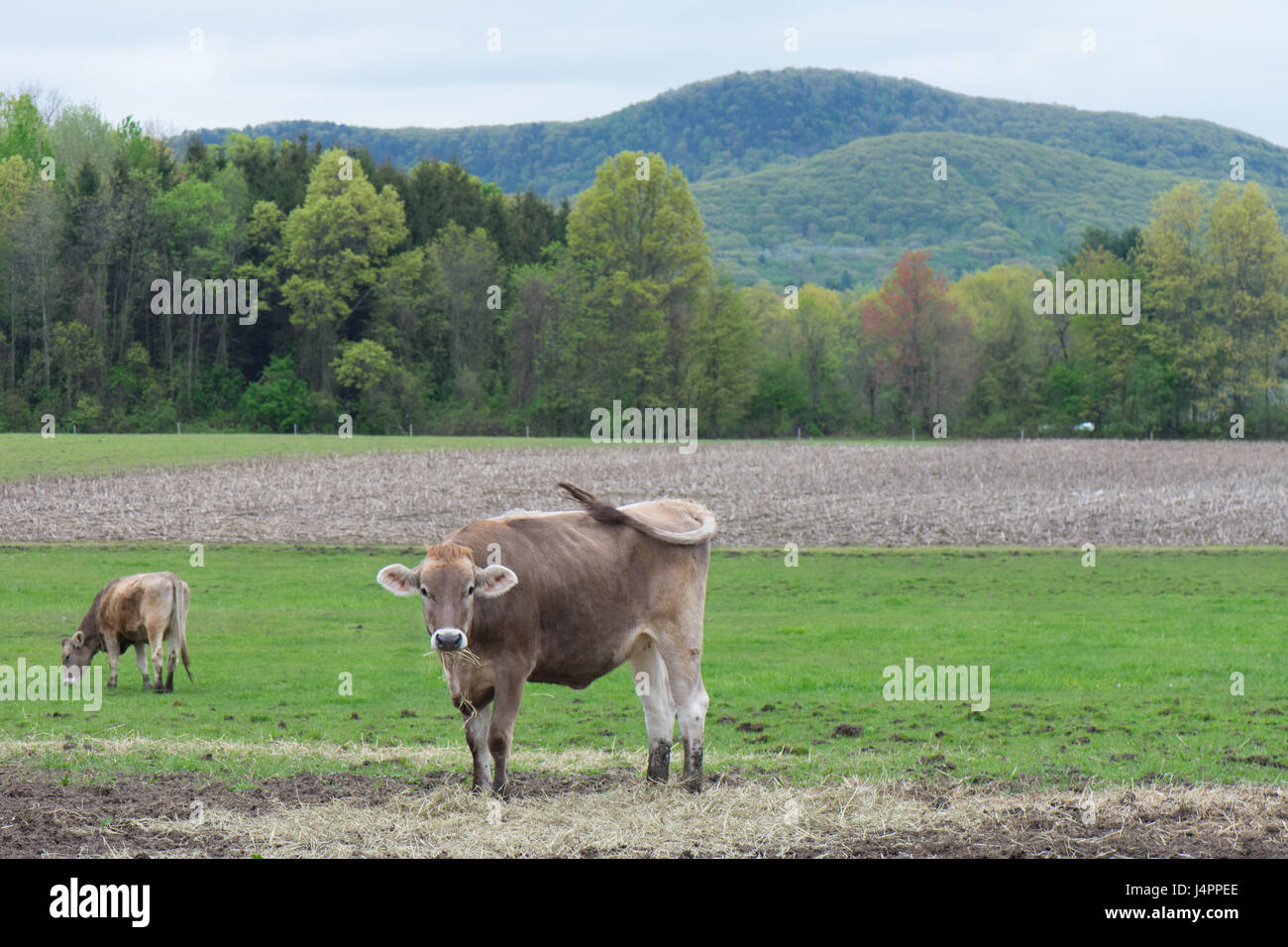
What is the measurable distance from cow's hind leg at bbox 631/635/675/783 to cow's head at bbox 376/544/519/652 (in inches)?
74.2

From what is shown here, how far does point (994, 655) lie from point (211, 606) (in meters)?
14.1

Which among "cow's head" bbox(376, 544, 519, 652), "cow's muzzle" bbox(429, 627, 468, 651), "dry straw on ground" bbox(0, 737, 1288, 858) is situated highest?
"cow's head" bbox(376, 544, 519, 652)

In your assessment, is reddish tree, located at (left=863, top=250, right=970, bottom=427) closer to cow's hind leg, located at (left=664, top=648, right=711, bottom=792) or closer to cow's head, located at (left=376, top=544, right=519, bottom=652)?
cow's hind leg, located at (left=664, top=648, right=711, bottom=792)

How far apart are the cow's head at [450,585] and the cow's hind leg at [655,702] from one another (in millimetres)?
1885

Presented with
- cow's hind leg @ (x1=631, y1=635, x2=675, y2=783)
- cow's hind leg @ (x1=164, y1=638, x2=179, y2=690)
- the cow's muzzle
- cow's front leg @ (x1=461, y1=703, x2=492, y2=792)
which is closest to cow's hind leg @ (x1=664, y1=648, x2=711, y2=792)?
cow's hind leg @ (x1=631, y1=635, x2=675, y2=783)

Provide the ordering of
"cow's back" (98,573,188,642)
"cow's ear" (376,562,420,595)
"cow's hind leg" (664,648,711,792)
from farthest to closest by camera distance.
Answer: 1. "cow's back" (98,573,188,642)
2. "cow's hind leg" (664,648,711,792)
3. "cow's ear" (376,562,420,595)

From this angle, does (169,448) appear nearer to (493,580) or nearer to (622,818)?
(493,580)

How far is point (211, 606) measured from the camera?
2322 cm

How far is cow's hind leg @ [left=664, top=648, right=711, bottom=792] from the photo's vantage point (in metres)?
10.3

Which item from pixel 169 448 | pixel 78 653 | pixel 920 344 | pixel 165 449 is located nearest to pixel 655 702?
pixel 78 653

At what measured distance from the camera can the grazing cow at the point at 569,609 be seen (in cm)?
905

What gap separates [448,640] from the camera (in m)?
8.49

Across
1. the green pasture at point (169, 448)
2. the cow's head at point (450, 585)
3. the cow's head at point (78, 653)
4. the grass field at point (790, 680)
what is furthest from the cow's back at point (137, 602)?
the green pasture at point (169, 448)

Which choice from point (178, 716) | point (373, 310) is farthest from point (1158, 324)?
point (178, 716)
